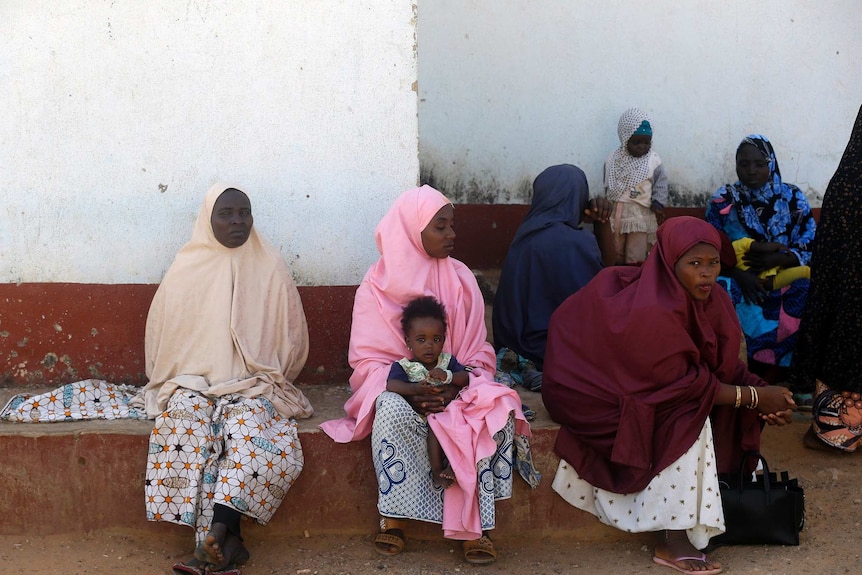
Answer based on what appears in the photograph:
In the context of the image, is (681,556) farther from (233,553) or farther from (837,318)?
(233,553)

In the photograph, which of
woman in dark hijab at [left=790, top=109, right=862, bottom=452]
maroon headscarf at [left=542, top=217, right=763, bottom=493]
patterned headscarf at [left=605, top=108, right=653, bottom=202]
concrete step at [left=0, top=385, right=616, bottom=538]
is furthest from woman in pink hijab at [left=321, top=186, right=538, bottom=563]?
patterned headscarf at [left=605, top=108, right=653, bottom=202]

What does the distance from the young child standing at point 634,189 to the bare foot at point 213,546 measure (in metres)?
3.68

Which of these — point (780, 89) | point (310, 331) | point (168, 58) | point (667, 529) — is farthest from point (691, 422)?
point (780, 89)

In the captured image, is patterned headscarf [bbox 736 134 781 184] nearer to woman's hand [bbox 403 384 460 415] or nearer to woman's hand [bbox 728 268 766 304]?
woman's hand [bbox 728 268 766 304]

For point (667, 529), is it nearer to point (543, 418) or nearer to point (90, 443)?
point (543, 418)

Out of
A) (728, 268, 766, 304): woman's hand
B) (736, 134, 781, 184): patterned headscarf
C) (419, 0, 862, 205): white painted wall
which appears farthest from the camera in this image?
(419, 0, 862, 205): white painted wall

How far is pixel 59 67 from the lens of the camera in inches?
182

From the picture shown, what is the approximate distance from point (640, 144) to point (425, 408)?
10.4 feet

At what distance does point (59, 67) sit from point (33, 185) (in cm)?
57

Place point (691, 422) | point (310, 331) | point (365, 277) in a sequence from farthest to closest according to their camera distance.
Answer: point (310, 331) < point (365, 277) < point (691, 422)

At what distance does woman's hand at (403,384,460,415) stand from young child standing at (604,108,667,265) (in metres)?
2.89

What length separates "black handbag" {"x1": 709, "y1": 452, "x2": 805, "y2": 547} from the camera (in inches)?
160

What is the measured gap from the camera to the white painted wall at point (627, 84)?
6660 mm

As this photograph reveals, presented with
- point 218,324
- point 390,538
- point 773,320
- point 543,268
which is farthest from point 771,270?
point 218,324
